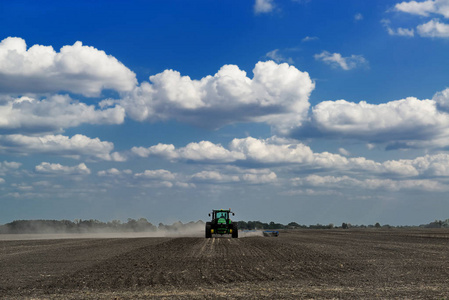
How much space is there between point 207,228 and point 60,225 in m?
86.8

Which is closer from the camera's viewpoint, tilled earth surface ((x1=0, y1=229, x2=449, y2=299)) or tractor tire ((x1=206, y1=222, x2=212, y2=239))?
tilled earth surface ((x1=0, y1=229, x2=449, y2=299))

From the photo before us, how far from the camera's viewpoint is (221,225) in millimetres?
50062

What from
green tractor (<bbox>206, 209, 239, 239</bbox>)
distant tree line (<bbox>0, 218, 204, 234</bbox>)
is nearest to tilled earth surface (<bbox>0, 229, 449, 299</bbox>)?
green tractor (<bbox>206, 209, 239, 239</bbox>)

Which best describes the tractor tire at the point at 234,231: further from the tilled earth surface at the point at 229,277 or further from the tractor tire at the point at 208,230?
the tilled earth surface at the point at 229,277

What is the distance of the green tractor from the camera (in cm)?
5003

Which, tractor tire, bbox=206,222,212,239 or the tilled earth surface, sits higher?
tractor tire, bbox=206,222,212,239

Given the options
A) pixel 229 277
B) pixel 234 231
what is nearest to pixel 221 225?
pixel 234 231

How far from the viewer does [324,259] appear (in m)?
27.2

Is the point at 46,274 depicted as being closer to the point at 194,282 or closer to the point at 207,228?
the point at 194,282

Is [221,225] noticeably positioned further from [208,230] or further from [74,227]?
[74,227]

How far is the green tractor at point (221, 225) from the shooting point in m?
50.0

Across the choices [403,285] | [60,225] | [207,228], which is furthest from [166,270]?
[60,225]

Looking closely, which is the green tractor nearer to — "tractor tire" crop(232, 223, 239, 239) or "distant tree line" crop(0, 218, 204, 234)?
"tractor tire" crop(232, 223, 239, 239)

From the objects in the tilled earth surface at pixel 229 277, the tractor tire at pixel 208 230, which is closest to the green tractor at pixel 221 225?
the tractor tire at pixel 208 230
